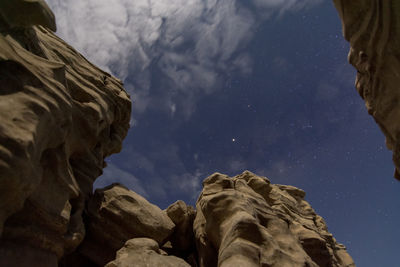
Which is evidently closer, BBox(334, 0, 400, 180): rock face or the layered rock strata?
BBox(334, 0, 400, 180): rock face

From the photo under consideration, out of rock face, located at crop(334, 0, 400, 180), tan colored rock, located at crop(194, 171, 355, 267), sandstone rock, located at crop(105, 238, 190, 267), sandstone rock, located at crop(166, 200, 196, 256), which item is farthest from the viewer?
sandstone rock, located at crop(166, 200, 196, 256)

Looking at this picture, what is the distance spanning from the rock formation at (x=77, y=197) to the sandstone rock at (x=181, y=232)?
6 centimetres

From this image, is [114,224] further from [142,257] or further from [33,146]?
[33,146]

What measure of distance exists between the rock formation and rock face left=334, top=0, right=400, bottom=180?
6808 millimetres

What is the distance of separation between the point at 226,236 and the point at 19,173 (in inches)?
340

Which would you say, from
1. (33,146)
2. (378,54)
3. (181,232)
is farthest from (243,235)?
(33,146)

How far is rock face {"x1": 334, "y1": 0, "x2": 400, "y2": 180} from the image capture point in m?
7.73

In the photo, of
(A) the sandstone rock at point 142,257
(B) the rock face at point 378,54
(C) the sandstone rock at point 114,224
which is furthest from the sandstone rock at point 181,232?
(B) the rock face at point 378,54

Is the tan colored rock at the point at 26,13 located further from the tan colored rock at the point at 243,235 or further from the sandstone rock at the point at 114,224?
the tan colored rock at the point at 243,235

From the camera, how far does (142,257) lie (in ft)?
34.9

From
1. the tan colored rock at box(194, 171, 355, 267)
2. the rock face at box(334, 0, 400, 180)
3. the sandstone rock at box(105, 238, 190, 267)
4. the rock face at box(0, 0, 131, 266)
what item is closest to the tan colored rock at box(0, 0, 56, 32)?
the rock face at box(0, 0, 131, 266)

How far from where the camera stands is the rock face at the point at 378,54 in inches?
305

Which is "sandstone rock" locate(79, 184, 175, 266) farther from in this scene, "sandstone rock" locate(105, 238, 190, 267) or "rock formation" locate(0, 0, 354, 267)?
"sandstone rock" locate(105, 238, 190, 267)

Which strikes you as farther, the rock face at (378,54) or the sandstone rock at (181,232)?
the sandstone rock at (181,232)
